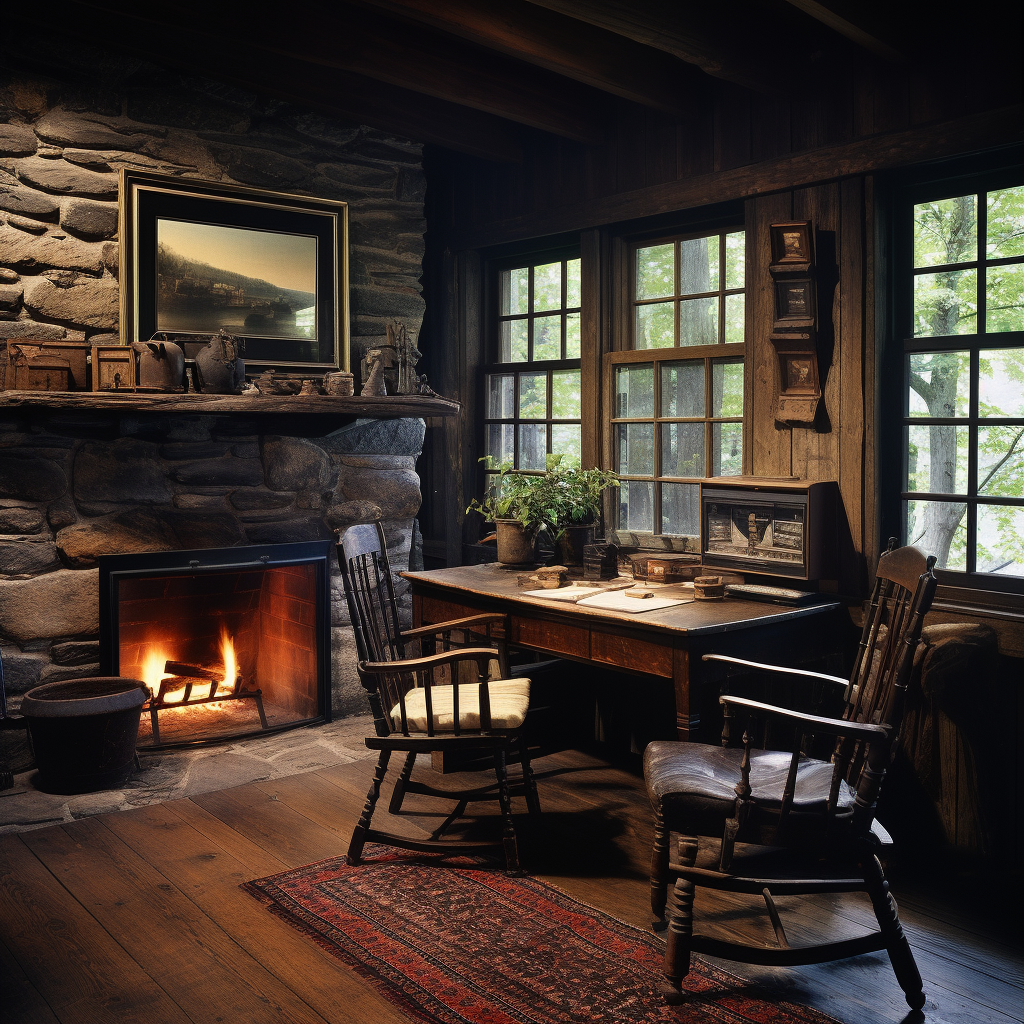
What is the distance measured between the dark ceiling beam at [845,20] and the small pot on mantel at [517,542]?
2148mm

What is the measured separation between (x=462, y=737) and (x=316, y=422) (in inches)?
84.8

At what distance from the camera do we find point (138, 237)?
434 centimetres

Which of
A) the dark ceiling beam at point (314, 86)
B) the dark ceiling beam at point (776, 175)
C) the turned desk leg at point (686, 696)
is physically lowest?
the turned desk leg at point (686, 696)

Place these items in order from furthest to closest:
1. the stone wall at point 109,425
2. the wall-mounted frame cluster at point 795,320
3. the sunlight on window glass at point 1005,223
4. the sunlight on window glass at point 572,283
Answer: the sunlight on window glass at point 572,283, the stone wall at point 109,425, the wall-mounted frame cluster at point 795,320, the sunlight on window glass at point 1005,223

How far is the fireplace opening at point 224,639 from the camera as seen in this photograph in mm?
4492

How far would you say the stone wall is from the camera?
4.10 meters

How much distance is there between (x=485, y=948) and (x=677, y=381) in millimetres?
2607

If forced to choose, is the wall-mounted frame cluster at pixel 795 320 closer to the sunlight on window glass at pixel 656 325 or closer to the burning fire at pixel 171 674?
the sunlight on window glass at pixel 656 325

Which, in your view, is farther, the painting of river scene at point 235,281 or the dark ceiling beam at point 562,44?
the painting of river scene at point 235,281

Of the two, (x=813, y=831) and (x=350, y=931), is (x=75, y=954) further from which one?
(x=813, y=831)

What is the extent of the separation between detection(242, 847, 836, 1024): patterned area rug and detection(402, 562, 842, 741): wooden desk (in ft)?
2.26

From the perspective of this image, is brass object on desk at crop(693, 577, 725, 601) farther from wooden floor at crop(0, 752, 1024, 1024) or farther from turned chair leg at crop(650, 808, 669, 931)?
turned chair leg at crop(650, 808, 669, 931)

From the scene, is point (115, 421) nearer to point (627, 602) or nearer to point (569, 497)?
point (569, 497)

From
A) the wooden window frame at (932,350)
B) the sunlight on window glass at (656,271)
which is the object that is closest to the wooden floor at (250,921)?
the wooden window frame at (932,350)
